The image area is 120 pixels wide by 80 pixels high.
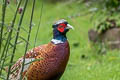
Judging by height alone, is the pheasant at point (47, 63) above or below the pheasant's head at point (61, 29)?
below

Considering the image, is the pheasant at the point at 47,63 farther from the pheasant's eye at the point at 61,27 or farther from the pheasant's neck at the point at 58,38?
the pheasant's eye at the point at 61,27

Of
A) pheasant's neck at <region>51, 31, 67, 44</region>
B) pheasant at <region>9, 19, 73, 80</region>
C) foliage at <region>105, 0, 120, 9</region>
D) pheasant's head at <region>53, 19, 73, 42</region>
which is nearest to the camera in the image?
pheasant at <region>9, 19, 73, 80</region>

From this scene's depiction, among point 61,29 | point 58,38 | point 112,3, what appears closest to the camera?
point 58,38

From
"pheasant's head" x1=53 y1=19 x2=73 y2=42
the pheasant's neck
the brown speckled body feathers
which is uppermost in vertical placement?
"pheasant's head" x1=53 y1=19 x2=73 y2=42

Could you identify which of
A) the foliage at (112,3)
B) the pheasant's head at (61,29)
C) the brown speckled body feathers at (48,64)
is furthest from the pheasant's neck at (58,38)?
the foliage at (112,3)

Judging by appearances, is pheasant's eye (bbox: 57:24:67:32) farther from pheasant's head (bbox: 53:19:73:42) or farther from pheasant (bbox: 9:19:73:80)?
pheasant (bbox: 9:19:73:80)

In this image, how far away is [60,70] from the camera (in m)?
4.68

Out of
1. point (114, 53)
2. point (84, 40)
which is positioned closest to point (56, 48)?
point (114, 53)

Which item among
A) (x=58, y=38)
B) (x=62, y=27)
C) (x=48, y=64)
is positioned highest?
(x=62, y=27)

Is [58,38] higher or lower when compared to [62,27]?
lower

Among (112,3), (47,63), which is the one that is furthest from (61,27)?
(112,3)

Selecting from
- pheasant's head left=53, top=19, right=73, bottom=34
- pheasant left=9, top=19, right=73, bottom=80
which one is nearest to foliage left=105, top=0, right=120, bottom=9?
pheasant's head left=53, top=19, right=73, bottom=34

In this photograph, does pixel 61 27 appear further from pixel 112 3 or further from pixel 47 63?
pixel 112 3

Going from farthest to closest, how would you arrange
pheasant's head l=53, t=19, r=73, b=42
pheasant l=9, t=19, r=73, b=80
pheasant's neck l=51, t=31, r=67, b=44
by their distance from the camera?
pheasant's head l=53, t=19, r=73, b=42 < pheasant's neck l=51, t=31, r=67, b=44 < pheasant l=9, t=19, r=73, b=80
